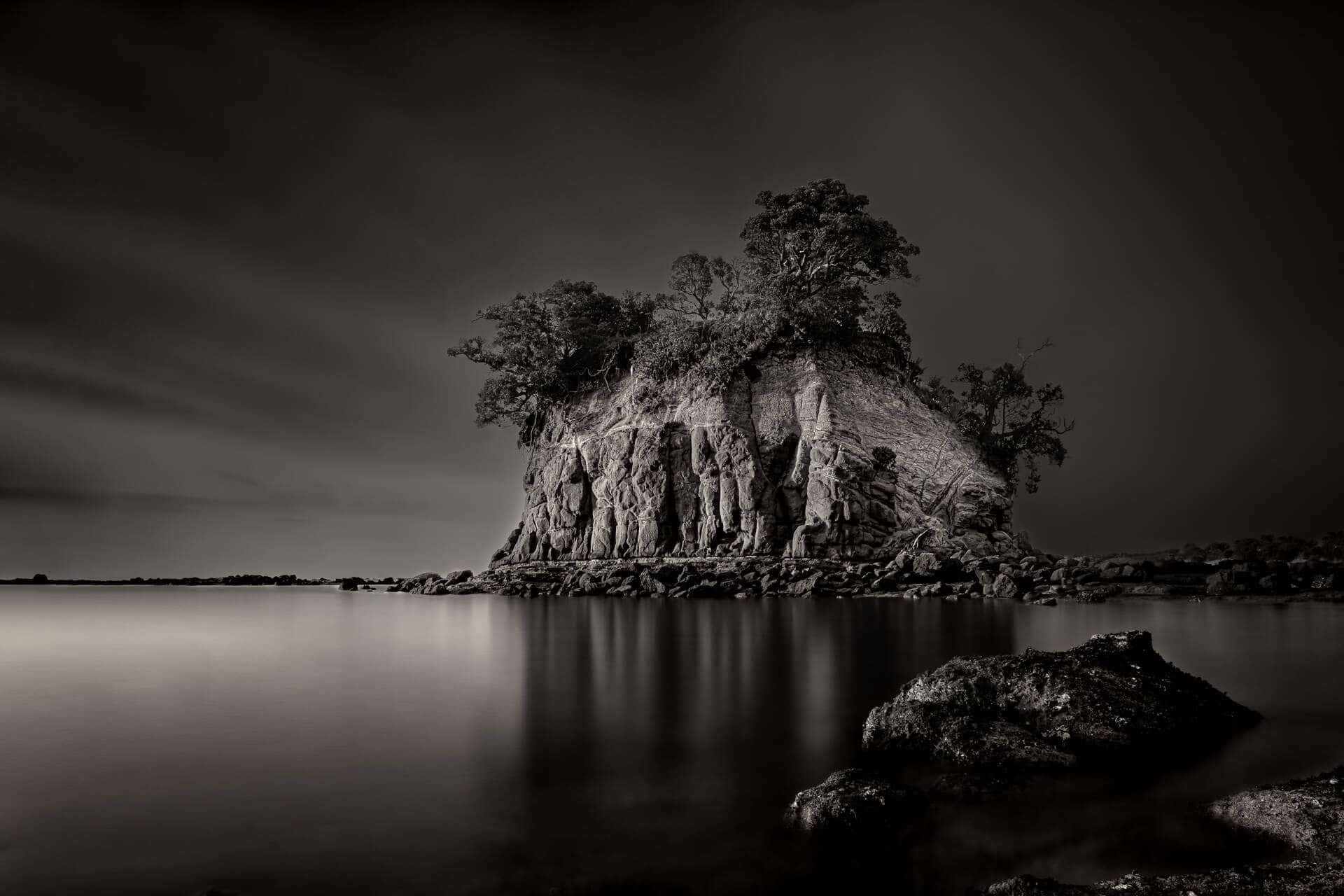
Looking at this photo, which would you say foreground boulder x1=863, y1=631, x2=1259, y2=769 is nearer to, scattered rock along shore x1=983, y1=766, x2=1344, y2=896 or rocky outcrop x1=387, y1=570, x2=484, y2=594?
scattered rock along shore x1=983, y1=766, x2=1344, y2=896

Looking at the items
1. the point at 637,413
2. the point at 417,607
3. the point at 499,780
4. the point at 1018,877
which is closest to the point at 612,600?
the point at 417,607

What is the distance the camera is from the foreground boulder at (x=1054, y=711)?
676cm

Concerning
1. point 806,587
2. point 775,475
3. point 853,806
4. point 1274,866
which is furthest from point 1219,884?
point 775,475

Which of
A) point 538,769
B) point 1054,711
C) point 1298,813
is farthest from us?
point 538,769

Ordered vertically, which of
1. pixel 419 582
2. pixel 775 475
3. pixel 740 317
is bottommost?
pixel 419 582

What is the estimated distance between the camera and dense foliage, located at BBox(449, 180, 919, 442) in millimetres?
50250

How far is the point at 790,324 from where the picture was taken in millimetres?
49812

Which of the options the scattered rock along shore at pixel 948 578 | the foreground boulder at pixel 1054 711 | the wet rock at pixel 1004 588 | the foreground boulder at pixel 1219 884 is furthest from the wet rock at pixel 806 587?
the foreground boulder at pixel 1219 884

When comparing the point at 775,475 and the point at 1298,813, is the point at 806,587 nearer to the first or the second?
the point at 775,475

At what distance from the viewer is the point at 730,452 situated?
4659 centimetres

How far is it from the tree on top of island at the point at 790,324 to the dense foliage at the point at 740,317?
0.30ft

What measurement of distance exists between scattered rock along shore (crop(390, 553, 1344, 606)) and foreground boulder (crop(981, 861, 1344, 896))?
25.1 meters

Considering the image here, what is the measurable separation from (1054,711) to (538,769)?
4.88 metres

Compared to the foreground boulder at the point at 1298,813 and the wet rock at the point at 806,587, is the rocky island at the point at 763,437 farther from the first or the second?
the foreground boulder at the point at 1298,813
